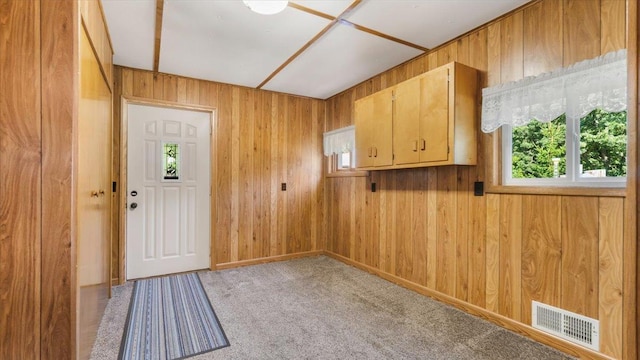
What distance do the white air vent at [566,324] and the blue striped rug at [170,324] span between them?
2.20 meters

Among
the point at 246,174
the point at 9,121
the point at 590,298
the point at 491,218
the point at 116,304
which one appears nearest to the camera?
the point at 9,121

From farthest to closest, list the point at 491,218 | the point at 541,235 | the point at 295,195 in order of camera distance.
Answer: the point at 295,195 < the point at 491,218 < the point at 541,235

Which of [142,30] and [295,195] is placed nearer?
[142,30]

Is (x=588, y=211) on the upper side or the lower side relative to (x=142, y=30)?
lower

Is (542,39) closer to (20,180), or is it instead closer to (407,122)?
(407,122)

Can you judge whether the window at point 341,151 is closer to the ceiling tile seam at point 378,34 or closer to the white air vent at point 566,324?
the ceiling tile seam at point 378,34

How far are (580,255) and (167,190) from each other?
3.91m

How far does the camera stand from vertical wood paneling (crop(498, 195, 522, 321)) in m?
2.25

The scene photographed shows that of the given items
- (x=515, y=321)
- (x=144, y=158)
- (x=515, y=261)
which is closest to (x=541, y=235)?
(x=515, y=261)

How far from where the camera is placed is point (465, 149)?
2.45 meters

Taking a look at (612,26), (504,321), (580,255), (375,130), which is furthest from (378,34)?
(504,321)

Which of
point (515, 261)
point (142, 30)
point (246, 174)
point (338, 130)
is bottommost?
point (515, 261)

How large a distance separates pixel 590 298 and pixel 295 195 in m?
3.29

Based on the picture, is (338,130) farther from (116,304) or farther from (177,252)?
(116,304)
